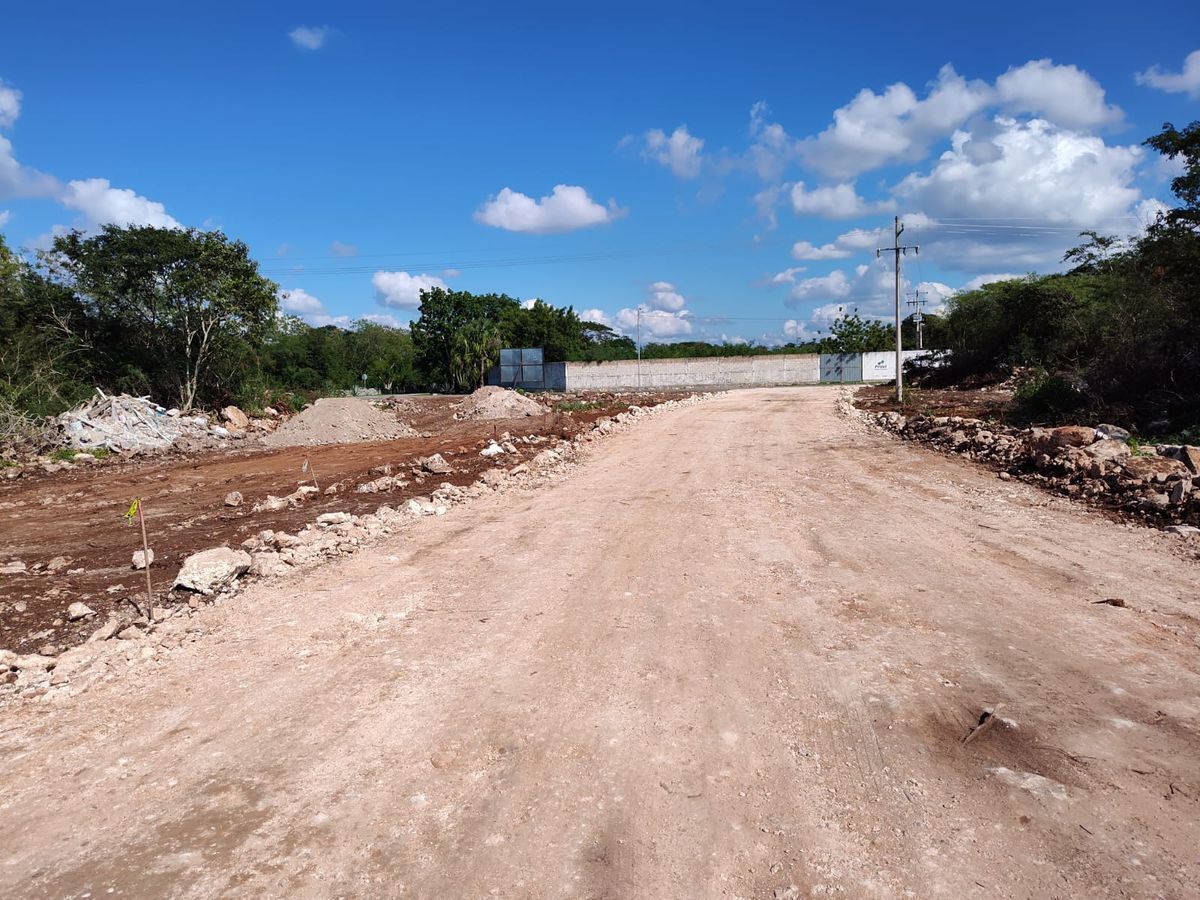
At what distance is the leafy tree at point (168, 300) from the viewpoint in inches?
955

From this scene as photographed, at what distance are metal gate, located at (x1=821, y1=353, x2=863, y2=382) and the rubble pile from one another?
40621 mm

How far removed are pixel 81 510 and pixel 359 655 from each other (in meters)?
9.64

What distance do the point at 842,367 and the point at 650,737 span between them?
2002 inches

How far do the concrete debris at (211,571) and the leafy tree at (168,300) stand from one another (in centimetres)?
2210

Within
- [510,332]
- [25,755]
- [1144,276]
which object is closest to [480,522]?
[25,755]

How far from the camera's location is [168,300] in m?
25.2

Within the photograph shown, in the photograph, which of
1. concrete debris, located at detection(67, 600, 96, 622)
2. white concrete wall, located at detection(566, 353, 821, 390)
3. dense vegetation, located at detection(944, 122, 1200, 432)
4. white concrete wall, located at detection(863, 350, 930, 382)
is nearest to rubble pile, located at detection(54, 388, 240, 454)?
concrete debris, located at detection(67, 600, 96, 622)

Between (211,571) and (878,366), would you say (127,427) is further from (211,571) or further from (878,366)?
(878,366)

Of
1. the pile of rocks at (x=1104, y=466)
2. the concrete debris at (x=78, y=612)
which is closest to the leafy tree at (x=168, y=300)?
the concrete debris at (x=78, y=612)

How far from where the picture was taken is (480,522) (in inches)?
347

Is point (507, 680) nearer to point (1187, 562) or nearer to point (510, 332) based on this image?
point (1187, 562)

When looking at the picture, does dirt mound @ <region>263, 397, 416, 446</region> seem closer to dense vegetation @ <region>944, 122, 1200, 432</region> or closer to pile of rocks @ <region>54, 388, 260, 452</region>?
pile of rocks @ <region>54, 388, 260, 452</region>

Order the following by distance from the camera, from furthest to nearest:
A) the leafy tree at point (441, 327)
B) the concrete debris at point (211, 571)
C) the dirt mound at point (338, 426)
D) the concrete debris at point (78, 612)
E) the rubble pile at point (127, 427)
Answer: the leafy tree at point (441, 327) < the dirt mound at point (338, 426) < the rubble pile at point (127, 427) < the concrete debris at point (211, 571) < the concrete debris at point (78, 612)

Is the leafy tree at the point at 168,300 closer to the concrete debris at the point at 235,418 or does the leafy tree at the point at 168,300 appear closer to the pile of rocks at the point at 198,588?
the concrete debris at the point at 235,418
